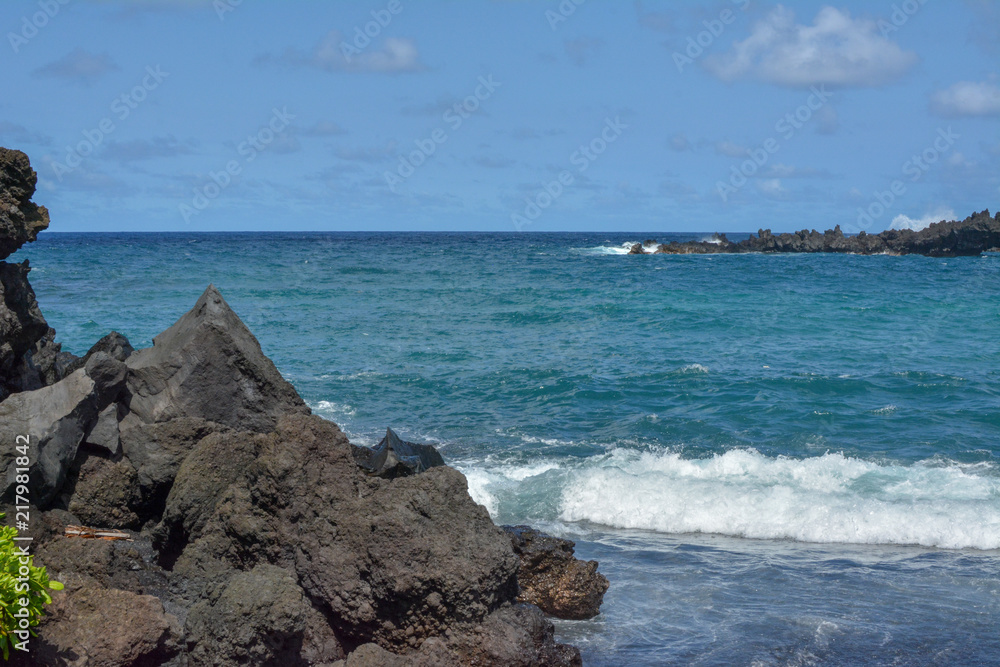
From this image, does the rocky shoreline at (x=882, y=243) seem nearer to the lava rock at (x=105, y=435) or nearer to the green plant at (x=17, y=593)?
the lava rock at (x=105, y=435)

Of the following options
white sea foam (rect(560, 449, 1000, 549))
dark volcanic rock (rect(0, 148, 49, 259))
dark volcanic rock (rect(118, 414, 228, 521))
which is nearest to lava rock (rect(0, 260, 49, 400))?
dark volcanic rock (rect(0, 148, 49, 259))

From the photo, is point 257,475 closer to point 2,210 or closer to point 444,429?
point 2,210

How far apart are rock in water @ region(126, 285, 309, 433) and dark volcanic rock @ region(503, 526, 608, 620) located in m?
2.90

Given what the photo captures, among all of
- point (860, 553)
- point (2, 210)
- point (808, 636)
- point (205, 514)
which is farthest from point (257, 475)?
point (860, 553)

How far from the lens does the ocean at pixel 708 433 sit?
27.0 feet

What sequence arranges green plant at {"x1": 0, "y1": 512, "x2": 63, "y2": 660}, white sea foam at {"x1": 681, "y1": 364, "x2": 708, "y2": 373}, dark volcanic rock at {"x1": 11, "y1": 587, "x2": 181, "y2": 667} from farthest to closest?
white sea foam at {"x1": 681, "y1": 364, "x2": 708, "y2": 373}, dark volcanic rock at {"x1": 11, "y1": 587, "x2": 181, "y2": 667}, green plant at {"x1": 0, "y1": 512, "x2": 63, "y2": 660}

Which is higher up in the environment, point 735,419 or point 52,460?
point 52,460

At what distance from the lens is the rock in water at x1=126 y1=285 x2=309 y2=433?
27.7 feet

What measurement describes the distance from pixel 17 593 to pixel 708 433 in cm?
1268

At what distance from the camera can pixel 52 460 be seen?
6750 mm

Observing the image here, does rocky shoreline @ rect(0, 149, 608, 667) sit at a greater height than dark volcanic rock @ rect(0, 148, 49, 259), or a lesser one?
lesser

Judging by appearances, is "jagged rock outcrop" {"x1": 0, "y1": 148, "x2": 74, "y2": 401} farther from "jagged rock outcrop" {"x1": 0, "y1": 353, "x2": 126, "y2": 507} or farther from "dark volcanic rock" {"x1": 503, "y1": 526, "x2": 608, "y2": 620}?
"dark volcanic rock" {"x1": 503, "y1": 526, "x2": 608, "y2": 620}

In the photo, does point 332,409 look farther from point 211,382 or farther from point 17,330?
point 17,330

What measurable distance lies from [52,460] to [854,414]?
15.2 metres
